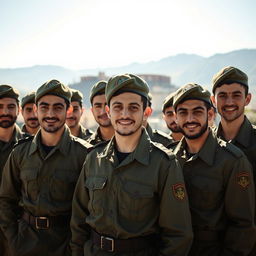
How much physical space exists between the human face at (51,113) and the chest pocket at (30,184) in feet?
1.84

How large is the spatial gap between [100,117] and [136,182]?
284cm

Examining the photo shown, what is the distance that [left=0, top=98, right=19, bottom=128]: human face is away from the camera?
486 centimetres

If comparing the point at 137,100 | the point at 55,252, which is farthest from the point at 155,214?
the point at 55,252

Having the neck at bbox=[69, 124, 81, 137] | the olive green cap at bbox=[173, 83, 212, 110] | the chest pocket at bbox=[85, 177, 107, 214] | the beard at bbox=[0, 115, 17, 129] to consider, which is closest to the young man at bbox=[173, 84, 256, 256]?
the olive green cap at bbox=[173, 83, 212, 110]

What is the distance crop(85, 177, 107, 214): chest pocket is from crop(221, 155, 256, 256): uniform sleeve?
4.09 feet

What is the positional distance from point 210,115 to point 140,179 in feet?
4.01

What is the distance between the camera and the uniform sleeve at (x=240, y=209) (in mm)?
2955

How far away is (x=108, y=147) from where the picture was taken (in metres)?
3.22

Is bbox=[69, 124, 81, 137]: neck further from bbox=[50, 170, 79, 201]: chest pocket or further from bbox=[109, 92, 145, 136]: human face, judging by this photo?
bbox=[109, 92, 145, 136]: human face

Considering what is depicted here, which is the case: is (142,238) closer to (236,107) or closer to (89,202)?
(89,202)

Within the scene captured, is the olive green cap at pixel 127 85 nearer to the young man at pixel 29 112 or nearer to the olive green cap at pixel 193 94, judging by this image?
the olive green cap at pixel 193 94

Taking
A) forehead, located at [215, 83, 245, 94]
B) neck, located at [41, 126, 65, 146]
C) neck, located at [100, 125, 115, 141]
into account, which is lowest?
neck, located at [100, 125, 115, 141]

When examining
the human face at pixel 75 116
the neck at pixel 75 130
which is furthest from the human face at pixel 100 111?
the neck at pixel 75 130

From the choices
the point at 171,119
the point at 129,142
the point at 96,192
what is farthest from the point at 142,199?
the point at 171,119
